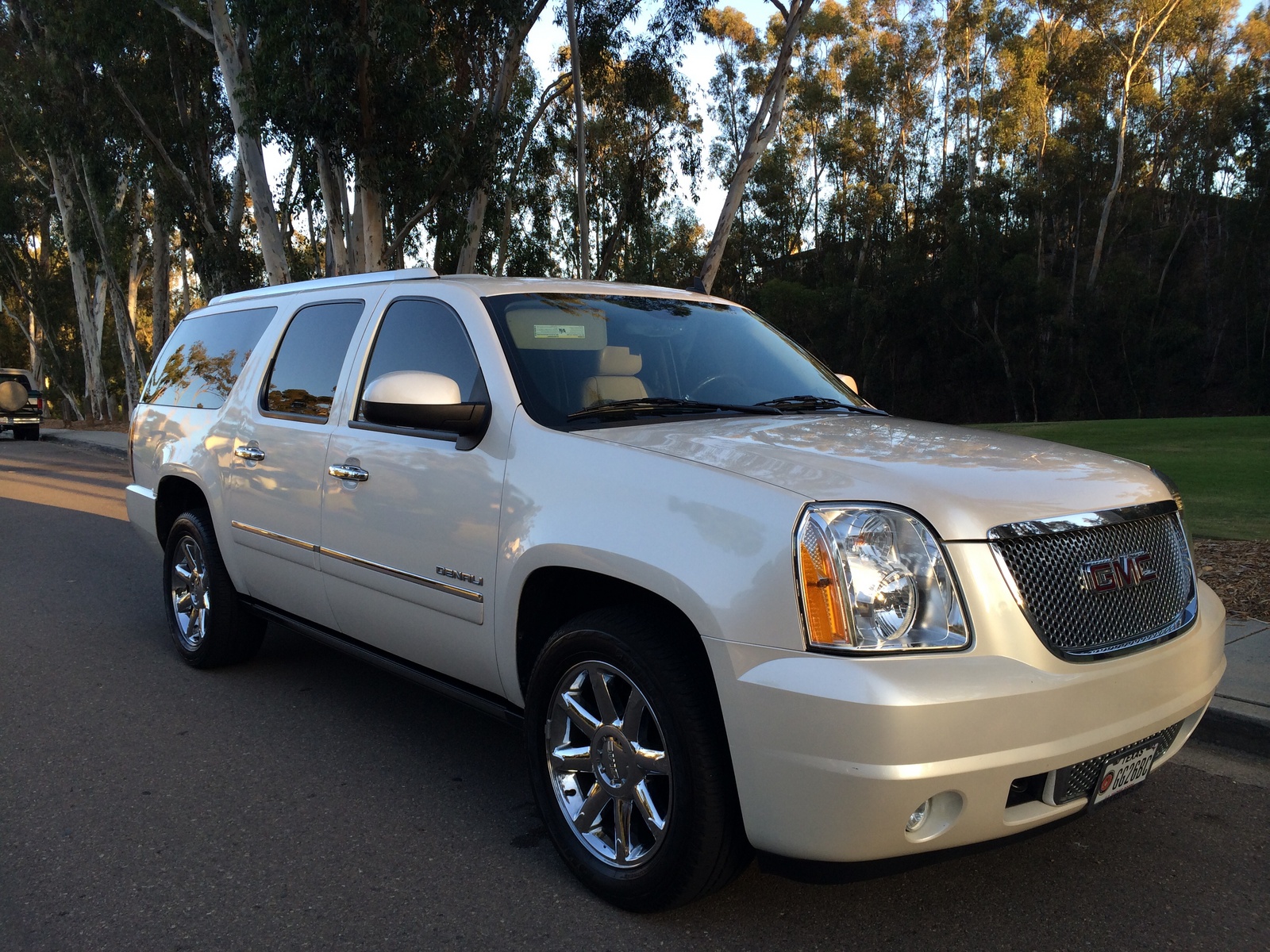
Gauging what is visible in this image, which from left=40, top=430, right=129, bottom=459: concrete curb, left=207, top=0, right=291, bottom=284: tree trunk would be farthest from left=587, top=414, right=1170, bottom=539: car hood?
left=40, top=430, right=129, bottom=459: concrete curb

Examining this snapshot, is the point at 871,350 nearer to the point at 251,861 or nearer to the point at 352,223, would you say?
the point at 352,223

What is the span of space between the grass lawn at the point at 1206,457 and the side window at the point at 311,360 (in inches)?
152

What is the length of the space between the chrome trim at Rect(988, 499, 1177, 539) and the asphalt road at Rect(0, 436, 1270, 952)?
790mm

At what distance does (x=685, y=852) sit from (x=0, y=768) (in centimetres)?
292

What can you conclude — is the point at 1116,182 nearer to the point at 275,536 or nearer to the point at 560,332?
the point at 560,332

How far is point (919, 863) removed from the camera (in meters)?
2.66

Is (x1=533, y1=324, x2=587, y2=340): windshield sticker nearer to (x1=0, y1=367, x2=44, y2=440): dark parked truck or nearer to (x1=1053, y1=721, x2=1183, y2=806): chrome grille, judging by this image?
(x1=1053, y1=721, x2=1183, y2=806): chrome grille

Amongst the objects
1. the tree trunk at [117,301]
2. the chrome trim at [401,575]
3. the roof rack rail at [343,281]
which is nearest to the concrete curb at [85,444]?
the tree trunk at [117,301]

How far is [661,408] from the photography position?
374 cm

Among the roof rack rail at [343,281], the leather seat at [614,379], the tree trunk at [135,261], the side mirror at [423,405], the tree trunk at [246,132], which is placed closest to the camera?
the side mirror at [423,405]

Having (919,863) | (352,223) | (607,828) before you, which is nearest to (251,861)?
(607,828)

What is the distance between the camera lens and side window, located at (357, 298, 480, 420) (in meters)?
3.86

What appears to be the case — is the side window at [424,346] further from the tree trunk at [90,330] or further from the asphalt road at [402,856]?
the tree trunk at [90,330]

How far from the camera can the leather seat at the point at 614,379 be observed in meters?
3.73
